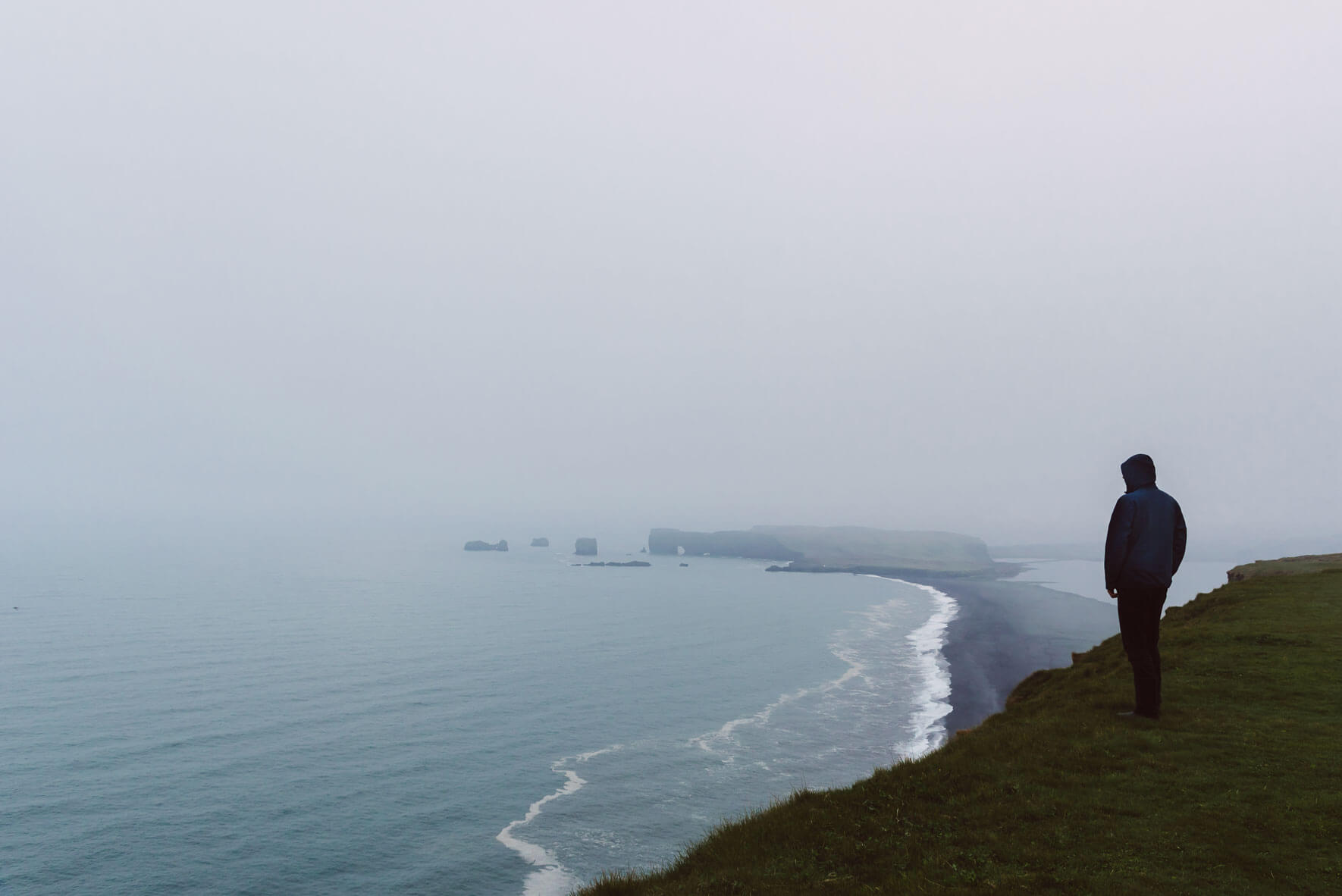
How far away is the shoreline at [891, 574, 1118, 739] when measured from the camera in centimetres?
5628

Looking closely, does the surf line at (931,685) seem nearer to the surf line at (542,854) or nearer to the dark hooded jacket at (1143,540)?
the dark hooded jacket at (1143,540)

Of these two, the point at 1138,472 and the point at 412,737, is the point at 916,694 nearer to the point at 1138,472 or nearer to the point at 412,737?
the point at 412,737

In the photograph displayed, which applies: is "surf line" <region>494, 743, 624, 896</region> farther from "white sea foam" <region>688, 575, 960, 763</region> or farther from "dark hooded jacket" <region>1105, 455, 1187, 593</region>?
"dark hooded jacket" <region>1105, 455, 1187, 593</region>

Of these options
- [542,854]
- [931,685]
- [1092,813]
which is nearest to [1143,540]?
[1092,813]

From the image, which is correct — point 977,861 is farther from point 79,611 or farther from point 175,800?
point 79,611

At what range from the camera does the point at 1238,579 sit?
37.1 meters

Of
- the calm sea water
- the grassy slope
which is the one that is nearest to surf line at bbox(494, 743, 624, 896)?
the calm sea water

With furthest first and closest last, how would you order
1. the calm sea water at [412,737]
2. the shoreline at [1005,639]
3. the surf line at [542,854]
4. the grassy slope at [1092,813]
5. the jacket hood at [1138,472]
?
the shoreline at [1005,639]
the calm sea water at [412,737]
the surf line at [542,854]
the jacket hood at [1138,472]
the grassy slope at [1092,813]

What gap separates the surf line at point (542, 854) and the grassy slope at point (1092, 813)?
71.1 feet

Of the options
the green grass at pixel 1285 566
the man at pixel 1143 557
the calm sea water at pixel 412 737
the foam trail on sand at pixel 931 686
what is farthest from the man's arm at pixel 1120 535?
the green grass at pixel 1285 566

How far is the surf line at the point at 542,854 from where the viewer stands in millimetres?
28438

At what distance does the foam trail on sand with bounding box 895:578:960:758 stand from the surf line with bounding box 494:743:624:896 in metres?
15.9

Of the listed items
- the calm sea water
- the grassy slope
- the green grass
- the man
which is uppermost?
the man

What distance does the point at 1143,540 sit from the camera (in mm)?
11328
